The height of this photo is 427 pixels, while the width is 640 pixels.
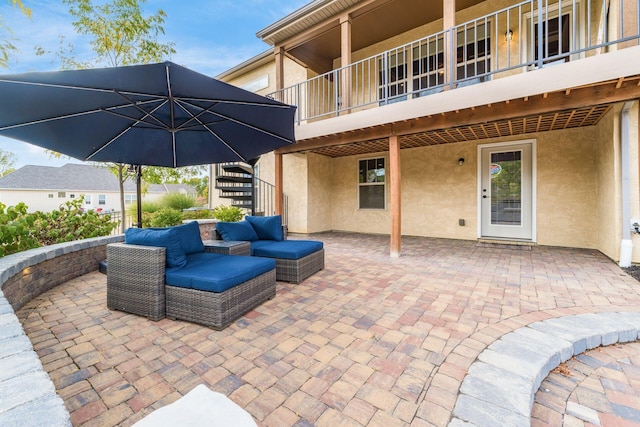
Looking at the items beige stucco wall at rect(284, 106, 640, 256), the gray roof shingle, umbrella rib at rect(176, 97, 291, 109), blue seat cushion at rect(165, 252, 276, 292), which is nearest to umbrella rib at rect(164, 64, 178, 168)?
umbrella rib at rect(176, 97, 291, 109)

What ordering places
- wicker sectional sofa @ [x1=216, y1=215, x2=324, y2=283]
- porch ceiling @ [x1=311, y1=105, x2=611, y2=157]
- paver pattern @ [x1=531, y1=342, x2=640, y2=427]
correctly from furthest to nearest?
porch ceiling @ [x1=311, y1=105, x2=611, y2=157] < wicker sectional sofa @ [x1=216, y1=215, x2=324, y2=283] < paver pattern @ [x1=531, y1=342, x2=640, y2=427]

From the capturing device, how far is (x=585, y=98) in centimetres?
371

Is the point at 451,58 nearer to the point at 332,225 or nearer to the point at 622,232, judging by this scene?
the point at 622,232

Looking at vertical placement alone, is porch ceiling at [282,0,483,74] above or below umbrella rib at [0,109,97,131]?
above

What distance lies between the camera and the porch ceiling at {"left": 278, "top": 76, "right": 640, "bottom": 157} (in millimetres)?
3656

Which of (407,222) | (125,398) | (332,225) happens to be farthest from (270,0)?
(125,398)

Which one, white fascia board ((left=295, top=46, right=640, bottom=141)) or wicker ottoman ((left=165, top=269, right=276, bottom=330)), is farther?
white fascia board ((left=295, top=46, right=640, bottom=141))

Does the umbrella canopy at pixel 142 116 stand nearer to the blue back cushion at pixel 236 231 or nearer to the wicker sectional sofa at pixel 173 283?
the blue back cushion at pixel 236 231

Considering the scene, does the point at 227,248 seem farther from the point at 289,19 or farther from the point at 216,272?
the point at 289,19

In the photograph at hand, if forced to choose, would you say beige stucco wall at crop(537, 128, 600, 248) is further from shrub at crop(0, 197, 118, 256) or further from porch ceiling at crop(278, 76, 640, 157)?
shrub at crop(0, 197, 118, 256)

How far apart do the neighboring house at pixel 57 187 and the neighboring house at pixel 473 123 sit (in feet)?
50.5

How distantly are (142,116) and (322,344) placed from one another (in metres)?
2.88

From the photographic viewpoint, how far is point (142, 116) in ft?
9.80

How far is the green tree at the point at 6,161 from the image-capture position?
48.3ft
